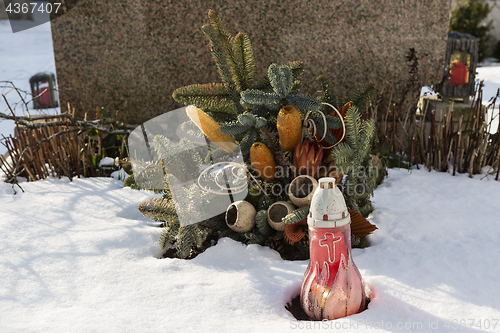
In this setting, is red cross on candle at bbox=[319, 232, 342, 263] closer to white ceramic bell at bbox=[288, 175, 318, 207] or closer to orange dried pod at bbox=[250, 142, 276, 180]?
white ceramic bell at bbox=[288, 175, 318, 207]

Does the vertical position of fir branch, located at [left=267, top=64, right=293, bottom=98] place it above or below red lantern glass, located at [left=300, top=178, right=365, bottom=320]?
above

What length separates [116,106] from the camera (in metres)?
3.31

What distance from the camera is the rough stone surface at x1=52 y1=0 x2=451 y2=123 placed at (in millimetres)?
3061

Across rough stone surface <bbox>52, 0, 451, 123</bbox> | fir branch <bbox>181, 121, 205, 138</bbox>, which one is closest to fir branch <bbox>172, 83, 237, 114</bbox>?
fir branch <bbox>181, 121, 205, 138</bbox>

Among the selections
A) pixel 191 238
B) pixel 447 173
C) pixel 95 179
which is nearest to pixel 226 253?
pixel 191 238

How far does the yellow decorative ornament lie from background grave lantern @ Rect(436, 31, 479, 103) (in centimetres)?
237

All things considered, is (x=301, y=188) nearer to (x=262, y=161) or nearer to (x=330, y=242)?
(x=262, y=161)

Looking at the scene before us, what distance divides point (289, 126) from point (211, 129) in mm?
374

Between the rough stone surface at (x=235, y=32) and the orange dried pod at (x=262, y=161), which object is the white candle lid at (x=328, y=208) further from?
the rough stone surface at (x=235, y=32)

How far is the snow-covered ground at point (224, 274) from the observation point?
1.18 meters

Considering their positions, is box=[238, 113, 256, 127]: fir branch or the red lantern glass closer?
the red lantern glass

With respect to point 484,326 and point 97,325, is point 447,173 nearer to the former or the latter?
point 484,326

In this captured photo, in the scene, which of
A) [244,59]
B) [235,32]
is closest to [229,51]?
[244,59]

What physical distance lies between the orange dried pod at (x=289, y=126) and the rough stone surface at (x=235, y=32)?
1.68 metres
